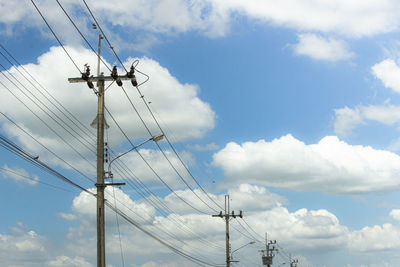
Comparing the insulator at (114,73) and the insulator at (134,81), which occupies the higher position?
the insulator at (114,73)

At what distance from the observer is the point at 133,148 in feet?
76.3

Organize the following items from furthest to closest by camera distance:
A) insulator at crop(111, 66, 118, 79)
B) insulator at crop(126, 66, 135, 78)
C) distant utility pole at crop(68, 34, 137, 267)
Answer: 1. insulator at crop(111, 66, 118, 79)
2. insulator at crop(126, 66, 135, 78)
3. distant utility pole at crop(68, 34, 137, 267)

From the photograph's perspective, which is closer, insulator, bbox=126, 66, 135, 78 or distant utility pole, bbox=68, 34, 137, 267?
distant utility pole, bbox=68, 34, 137, 267

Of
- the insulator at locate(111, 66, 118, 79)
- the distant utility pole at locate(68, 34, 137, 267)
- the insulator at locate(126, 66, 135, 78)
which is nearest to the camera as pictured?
the distant utility pole at locate(68, 34, 137, 267)

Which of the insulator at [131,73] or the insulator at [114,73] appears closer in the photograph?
the insulator at [131,73]

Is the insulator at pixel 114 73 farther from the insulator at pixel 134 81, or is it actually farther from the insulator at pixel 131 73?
the insulator at pixel 134 81

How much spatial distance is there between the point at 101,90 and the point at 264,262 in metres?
65.6

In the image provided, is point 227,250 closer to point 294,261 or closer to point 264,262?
point 264,262

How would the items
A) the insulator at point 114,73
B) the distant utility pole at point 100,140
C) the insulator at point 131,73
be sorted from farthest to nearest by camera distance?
the insulator at point 114,73 → the insulator at point 131,73 → the distant utility pole at point 100,140

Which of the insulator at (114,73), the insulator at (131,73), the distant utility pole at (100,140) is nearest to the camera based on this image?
the distant utility pole at (100,140)

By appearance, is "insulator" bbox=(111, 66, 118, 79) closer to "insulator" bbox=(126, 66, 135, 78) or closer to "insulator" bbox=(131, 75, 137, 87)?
"insulator" bbox=(126, 66, 135, 78)

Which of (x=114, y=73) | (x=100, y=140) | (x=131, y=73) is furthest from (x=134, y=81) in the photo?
(x=100, y=140)

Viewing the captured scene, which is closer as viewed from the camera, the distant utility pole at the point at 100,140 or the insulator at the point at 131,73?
the distant utility pole at the point at 100,140

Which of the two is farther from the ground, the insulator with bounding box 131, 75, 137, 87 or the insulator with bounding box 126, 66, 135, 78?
the insulator with bounding box 126, 66, 135, 78
